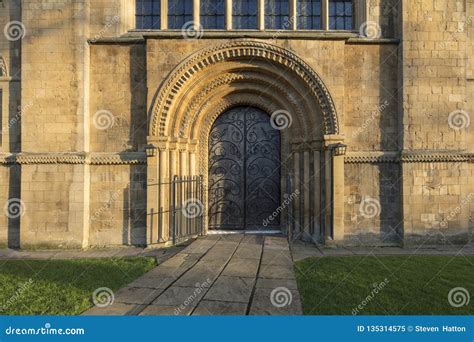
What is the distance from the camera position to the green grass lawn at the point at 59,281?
4.50 m

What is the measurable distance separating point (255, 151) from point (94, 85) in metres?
5.03

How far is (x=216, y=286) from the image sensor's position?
4.98m

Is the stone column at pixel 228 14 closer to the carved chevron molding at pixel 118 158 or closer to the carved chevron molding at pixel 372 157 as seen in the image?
the carved chevron molding at pixel 118 158

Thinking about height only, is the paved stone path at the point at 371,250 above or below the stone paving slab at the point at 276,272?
below
